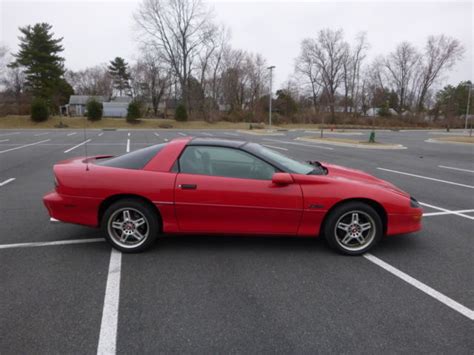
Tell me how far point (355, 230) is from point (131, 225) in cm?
261

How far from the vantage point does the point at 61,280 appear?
308 cm

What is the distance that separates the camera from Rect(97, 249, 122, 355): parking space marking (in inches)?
87.5

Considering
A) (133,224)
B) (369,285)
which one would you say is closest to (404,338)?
(369,285)

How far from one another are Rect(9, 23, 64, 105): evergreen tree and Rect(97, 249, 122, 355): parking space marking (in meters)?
52.6

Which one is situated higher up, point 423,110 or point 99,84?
point 99,84

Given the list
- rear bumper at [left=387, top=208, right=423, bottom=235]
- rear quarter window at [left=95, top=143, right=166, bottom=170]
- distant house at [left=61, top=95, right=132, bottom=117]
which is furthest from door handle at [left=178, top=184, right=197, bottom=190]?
distant house at [left=61, top=95, right=132, bottom=117]

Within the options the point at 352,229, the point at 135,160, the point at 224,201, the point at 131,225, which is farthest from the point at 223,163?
the point at 352,229

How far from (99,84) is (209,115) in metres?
43.1

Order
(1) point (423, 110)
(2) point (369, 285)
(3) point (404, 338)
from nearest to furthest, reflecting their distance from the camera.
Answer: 1. (3) point (404, 338)
2. (2) point (369, 285)
3. (1) point (423, 110)

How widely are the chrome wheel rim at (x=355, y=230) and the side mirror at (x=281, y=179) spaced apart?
0.76 m

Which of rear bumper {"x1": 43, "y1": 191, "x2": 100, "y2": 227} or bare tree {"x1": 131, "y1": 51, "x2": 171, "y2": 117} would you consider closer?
rear bumper {"x1": 43, "y1": 191, "x2": 100, "y2": 227}

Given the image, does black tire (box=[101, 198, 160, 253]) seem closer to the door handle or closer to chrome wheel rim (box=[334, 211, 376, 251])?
the door handle

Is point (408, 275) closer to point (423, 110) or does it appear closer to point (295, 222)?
point (295, 222)

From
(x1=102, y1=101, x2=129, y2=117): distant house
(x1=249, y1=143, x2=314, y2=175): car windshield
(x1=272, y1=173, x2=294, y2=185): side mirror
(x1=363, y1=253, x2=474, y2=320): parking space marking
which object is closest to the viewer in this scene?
(x1=363, y1=253, x2=474, y2=320): parking space marking
